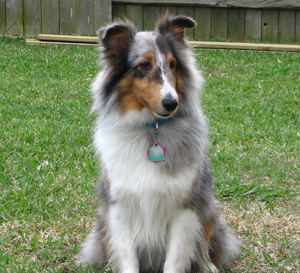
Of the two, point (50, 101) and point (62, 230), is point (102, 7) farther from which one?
point (62, 230)

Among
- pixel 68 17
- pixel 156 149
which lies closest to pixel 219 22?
pixel 68 17

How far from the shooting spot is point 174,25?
3641mm

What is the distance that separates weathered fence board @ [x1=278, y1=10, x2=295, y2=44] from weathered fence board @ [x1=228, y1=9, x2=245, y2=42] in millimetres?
777

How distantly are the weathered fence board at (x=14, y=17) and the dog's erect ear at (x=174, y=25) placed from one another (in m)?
8.86

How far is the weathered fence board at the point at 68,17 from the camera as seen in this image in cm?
1174

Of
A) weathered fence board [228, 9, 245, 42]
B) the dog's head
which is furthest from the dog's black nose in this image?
weathered fence board [228, 9, 245, 42]

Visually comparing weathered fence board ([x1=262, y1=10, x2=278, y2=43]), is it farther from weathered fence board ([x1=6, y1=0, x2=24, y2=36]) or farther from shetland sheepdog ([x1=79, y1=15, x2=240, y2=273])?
shetland sheepdog ([x1=79, y1=15, x2=240, y2=273])

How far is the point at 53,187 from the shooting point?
16.6 feet

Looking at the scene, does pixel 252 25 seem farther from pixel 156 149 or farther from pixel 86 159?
pixel 156 149

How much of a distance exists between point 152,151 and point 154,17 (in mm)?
8756

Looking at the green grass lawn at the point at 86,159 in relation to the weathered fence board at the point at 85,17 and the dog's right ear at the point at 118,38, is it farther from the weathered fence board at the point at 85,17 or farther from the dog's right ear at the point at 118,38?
the weathered fence board at the point at 85,17

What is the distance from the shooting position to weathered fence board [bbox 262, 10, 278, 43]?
11.7m

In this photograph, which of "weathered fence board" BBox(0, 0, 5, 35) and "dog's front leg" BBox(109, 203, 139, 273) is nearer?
"dog's front leg" BBox(109, 203, 139, 273)

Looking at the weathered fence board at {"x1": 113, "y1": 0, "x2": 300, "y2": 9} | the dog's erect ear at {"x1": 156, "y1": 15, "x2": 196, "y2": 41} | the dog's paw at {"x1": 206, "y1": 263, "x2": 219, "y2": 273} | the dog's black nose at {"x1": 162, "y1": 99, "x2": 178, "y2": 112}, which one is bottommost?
the dog's paw at {"x1": 206, "y1": 263, "x2": 219, "y2": 273}
